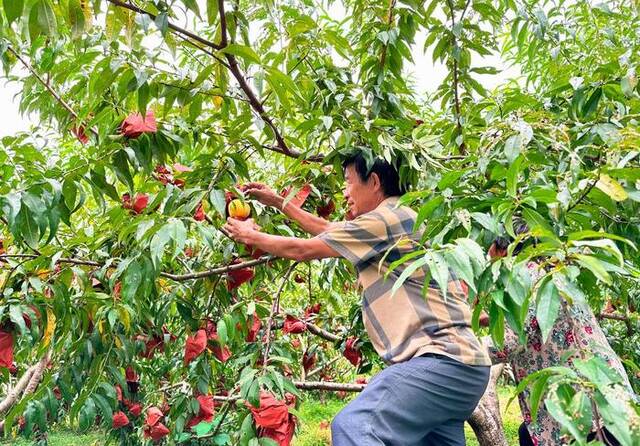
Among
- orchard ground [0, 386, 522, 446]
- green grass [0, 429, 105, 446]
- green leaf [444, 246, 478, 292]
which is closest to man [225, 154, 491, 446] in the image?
green leaf [444, 246, 478, 292]

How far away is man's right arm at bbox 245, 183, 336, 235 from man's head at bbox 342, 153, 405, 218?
5.6 inches

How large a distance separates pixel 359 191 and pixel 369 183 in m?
0.04

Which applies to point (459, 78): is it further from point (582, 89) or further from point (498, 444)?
point (498, 444)

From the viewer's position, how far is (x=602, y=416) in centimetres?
69

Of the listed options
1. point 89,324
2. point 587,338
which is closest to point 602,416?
point 587,338

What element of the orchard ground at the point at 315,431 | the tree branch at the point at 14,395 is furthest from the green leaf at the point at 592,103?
the orchard ground at the point at 315,431

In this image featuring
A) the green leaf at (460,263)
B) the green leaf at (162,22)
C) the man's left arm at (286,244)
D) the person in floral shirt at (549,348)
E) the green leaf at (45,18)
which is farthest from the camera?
the person in floral shirt at (549,348)

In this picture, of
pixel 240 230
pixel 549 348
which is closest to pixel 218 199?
pixel 240 230

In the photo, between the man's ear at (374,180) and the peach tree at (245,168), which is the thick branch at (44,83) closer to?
the peach tree at (245,168)

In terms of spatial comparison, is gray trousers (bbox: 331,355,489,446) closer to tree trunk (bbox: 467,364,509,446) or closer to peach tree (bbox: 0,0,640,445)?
peach tree (bbox: 0,0,640,445)

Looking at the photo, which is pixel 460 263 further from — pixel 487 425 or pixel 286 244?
pixel 487 425

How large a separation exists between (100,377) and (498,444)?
5.93ft

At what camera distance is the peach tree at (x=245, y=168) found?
1215mm

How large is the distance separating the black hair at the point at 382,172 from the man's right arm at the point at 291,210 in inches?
8.7
